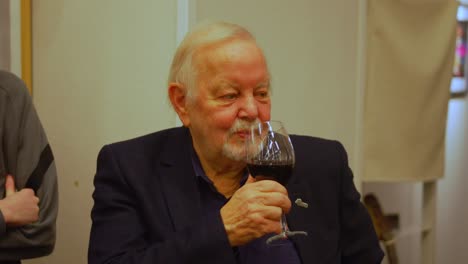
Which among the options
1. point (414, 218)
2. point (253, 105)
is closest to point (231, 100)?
point (253, 105)

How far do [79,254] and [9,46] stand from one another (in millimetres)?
1013

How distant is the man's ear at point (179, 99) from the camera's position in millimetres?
1633

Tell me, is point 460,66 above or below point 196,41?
below

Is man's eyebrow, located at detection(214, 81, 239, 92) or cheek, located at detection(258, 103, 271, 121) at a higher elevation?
man's eyebrow, located at detection(214, 81, 239, 92)

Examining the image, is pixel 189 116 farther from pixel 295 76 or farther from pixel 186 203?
pixel 295 76

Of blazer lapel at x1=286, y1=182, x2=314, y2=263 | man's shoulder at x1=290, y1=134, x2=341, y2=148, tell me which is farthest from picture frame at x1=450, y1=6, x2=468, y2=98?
blazer lapel at x1=286, y1=182, x2=314, y2=263

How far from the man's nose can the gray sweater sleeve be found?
3.08 ft

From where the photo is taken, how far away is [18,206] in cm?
195

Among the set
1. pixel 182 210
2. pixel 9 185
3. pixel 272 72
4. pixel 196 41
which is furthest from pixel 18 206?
pixel 272 72

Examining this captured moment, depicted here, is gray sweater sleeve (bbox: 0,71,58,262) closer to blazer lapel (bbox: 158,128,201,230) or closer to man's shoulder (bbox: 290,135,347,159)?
blazer lapel (bbox: 158,128,201,230)

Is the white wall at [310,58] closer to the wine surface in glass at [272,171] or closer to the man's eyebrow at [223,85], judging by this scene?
the man's eyebrow at [223,85]

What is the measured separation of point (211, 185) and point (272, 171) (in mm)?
318

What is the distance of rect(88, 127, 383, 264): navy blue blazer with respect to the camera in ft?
4.59

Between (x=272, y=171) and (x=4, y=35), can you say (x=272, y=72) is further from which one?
(x=272, y=171)
